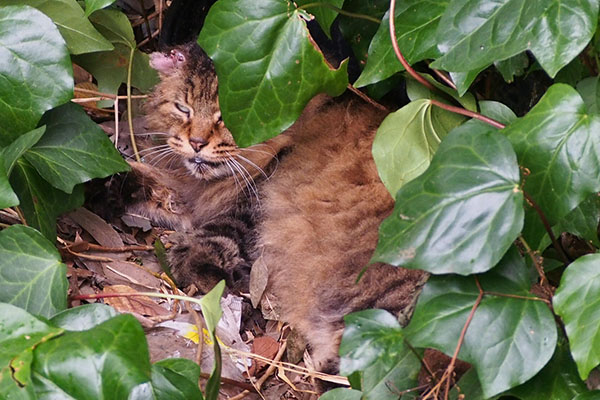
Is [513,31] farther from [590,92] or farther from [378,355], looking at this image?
[378,355]

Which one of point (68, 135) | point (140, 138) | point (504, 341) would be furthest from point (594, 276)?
point (140, 138)

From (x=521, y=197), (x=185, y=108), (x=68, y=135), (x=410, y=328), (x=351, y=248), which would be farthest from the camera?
(x=185, y=108)

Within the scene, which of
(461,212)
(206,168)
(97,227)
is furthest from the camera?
(206,168)

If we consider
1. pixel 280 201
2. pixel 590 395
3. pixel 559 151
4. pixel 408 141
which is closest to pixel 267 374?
pixel 280 201

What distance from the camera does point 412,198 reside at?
1372 mm

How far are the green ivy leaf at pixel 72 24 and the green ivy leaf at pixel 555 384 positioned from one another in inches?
55.5

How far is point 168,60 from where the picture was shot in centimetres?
244

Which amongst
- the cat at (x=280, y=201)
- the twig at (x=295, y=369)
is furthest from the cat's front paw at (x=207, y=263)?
the twig at (x=295, y=369)

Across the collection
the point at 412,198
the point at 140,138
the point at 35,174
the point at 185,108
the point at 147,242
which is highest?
the point at 412,198

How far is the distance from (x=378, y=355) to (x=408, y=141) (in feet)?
1.94

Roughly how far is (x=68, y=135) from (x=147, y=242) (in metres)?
0.73

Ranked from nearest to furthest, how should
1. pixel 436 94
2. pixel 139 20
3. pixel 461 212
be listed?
1. pixel 461 212
2. pixel 436 94
3. pixel 139 20

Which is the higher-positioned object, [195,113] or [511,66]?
[511,66]

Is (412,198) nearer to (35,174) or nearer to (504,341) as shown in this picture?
(504,341)
